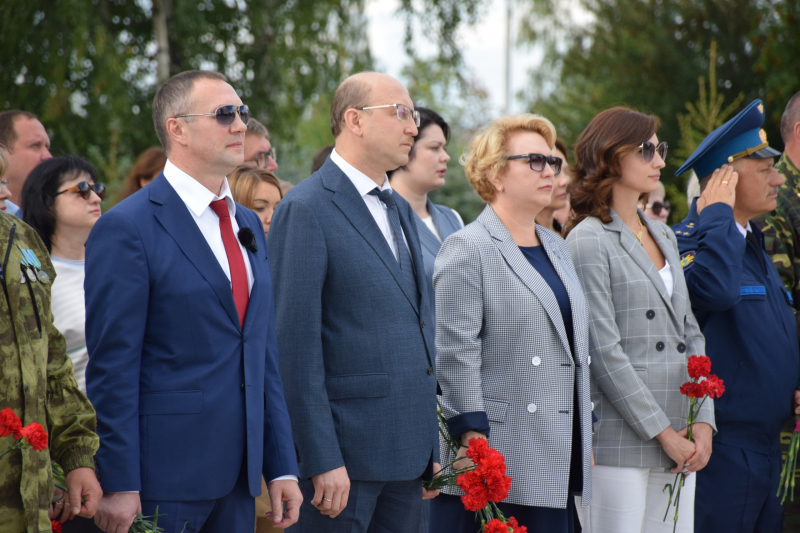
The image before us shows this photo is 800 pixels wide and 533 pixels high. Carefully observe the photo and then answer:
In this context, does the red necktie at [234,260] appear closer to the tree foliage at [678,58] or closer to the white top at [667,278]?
the white top at [667,278]

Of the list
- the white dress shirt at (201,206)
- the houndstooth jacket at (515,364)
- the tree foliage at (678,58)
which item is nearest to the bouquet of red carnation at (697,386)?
the houndstooth jacket at (515,364)

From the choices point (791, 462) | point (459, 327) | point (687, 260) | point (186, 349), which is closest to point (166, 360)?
point (186, 349)

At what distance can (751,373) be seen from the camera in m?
4.29

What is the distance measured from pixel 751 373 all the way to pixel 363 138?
2.45 meters


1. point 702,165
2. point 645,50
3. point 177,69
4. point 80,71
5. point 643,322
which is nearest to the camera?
point 643,322

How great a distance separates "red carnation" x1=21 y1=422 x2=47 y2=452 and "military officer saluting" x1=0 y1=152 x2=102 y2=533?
5.4 inches

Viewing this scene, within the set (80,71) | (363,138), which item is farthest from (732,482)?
(80,71)

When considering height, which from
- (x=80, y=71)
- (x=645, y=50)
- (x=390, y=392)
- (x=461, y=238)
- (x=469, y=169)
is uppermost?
(x=645, y=50)

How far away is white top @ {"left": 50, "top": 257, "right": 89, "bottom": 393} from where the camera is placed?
3.81 meters

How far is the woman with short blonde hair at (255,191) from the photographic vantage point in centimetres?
507

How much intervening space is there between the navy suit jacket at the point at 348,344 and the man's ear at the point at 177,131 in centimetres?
48

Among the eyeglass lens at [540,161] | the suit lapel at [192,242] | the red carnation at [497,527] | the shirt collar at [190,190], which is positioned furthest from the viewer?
the eyeglass lens at [540,161]

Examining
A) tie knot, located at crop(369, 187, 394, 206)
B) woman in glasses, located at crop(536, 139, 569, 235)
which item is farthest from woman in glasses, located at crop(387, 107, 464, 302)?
tie knot, located at crop(369, 187, 394, 206)

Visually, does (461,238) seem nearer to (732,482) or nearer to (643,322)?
(643,322)
